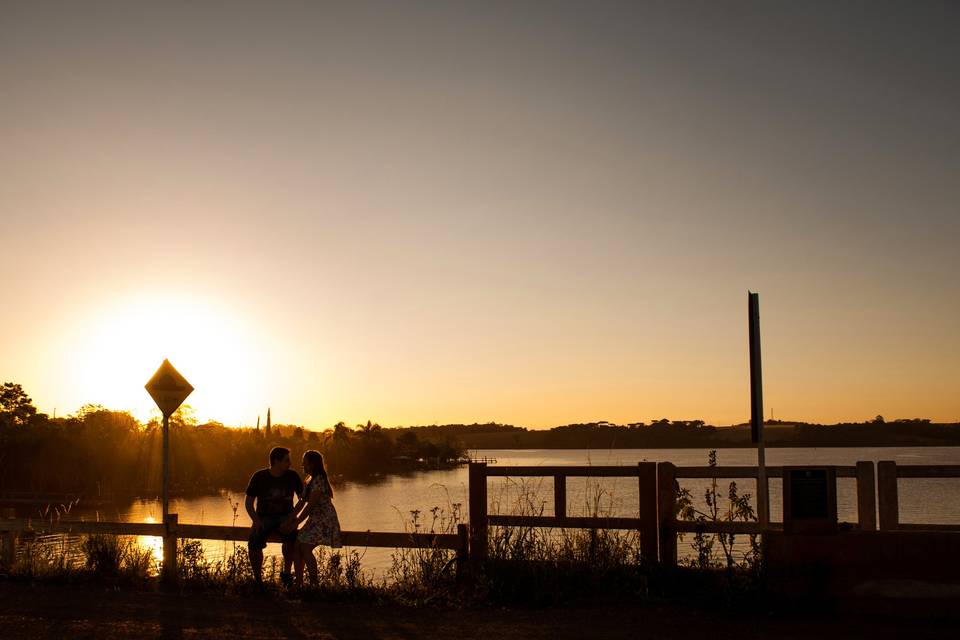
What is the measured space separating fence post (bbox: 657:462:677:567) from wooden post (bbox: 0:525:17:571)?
8.99 metres

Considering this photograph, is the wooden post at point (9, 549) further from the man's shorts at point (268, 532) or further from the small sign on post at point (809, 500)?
the small sign on post at point (809, 500)

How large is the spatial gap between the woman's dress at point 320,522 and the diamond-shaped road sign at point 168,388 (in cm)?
259

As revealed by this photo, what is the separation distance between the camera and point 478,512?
11.2 metres

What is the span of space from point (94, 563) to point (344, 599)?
4232 mm

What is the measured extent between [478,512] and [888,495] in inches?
183

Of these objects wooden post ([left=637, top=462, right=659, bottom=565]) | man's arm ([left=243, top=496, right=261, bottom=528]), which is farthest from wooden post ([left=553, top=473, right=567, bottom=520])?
man's arm ([left=243, top=496, right=261, bottom=528])

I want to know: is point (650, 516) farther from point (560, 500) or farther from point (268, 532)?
point (268, 532)

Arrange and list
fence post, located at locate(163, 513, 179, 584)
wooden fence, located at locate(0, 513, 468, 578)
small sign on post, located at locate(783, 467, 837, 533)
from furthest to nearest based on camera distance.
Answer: fence post, located at locate(163, 513, 179, 584) → wooden fence, located at locate(0, 513, 468, 578) → small sign on post, located at locate(783, 467, 837, 533)

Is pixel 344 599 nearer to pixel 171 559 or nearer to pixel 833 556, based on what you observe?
pixel 171 559

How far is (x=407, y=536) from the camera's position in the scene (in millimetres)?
11047

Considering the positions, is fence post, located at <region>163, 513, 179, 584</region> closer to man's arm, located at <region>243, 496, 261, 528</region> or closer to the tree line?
man's arm, located at <region>243, 496, 261, 528</region>

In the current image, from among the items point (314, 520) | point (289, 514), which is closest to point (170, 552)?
point (289, 514)

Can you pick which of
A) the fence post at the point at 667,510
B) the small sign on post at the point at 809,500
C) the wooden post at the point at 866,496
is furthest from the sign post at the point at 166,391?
the wooden post at the point at 866,496

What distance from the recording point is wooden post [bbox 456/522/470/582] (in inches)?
420
